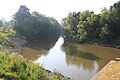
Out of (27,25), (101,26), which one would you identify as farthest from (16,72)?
(27,25)

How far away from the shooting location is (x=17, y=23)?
46.4 metres

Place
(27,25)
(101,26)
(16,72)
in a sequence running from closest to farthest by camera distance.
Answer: (16,72), (101,26), (27,25)

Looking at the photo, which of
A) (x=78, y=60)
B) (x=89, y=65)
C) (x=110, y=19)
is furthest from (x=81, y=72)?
(x=110, y=19)

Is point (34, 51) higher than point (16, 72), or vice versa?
point (16, 72)

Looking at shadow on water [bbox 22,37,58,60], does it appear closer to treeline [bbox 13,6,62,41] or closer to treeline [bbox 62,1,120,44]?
treeline [bbox 13,6,62,41]

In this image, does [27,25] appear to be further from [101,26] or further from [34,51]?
[34,51]

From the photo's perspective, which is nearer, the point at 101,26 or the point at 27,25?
the point at 101,26

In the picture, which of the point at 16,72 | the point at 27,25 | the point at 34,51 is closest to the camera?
the point at 16,72

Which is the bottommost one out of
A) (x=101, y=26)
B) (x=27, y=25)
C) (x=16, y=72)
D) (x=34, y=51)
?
(x=34, y=51)

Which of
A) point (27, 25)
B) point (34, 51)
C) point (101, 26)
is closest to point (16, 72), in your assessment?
point (34, 51)

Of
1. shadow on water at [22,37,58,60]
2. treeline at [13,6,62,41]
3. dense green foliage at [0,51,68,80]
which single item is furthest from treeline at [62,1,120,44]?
dense green foliage at [0,51,68,80]

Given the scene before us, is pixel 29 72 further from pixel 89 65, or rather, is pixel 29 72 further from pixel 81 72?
pixel 89 65

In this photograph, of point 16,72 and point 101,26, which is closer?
point 16,72

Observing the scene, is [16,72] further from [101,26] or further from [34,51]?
[101,26]
